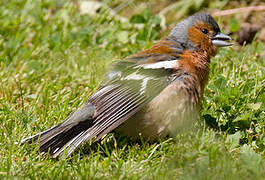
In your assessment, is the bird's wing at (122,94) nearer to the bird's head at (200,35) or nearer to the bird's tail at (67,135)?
the bird's tail at (67,135)

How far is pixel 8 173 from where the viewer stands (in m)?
3.07

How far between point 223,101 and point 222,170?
3.96ft

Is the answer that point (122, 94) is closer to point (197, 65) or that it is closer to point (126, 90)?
point (126, 90)

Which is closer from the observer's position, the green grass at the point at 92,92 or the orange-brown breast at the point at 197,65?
the green grass at the point at 92,92

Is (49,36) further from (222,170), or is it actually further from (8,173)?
(222,170)

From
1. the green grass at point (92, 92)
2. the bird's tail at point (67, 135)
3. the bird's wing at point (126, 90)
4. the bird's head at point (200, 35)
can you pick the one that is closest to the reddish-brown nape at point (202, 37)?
the bird's head at point (200, 35)

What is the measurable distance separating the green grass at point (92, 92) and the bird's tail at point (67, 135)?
81 millimetres

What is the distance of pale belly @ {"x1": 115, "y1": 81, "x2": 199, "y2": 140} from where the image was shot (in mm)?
3691

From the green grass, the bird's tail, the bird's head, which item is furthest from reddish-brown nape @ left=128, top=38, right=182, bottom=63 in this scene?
the bird's tail

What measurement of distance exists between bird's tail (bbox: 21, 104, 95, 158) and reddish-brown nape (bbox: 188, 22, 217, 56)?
Answer: 1.29m

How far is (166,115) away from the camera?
145 inches

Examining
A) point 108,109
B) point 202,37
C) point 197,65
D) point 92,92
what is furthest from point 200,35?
point 108,109

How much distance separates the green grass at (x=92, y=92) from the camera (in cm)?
317

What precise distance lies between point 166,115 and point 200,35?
1.11 metres
